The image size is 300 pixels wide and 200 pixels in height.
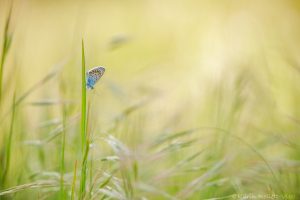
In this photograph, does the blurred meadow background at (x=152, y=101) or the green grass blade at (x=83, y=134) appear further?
the blurred meadow background at (x=152, y=101)

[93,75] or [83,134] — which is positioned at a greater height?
[93,75]

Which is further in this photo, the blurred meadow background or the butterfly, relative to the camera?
the blurred meadow background

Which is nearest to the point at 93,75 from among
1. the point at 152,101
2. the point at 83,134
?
the point at 83,134

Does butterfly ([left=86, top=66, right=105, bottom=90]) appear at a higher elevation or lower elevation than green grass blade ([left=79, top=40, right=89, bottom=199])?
→ higher

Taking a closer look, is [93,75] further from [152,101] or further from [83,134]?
[152,101]

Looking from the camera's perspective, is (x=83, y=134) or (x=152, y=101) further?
(x=152, y=101)
